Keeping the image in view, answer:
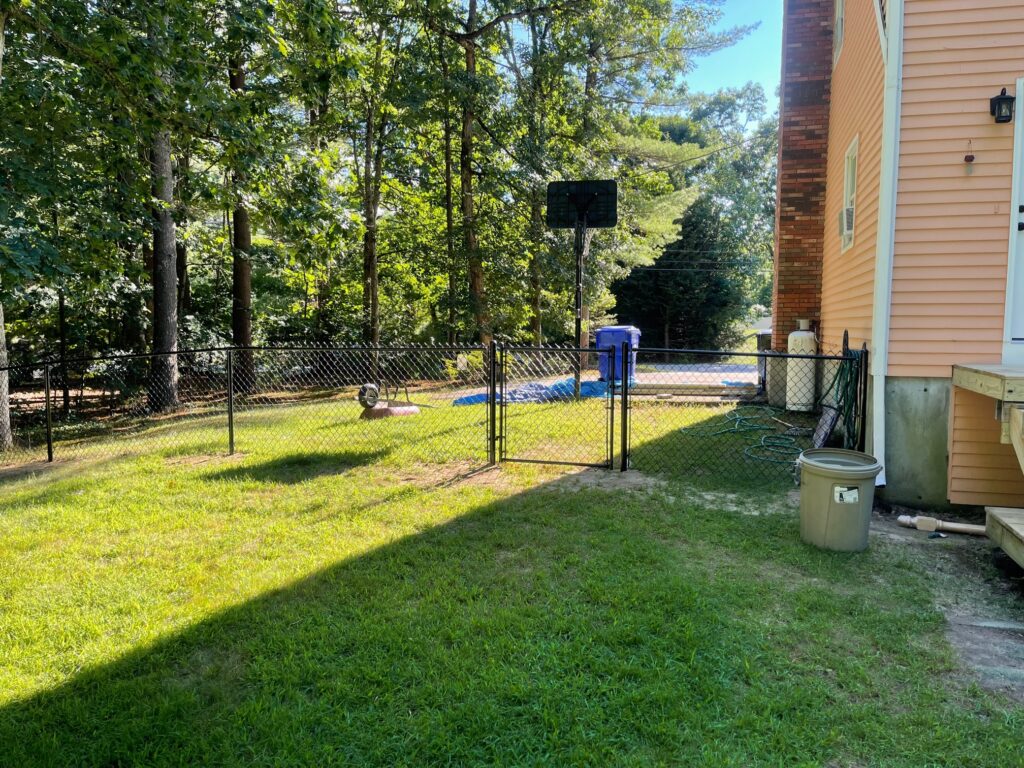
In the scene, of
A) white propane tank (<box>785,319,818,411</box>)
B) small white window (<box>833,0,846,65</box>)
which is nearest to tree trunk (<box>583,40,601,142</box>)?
small white window (<box>833,0,846,65</box>)

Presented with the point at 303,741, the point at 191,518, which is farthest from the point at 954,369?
the point at 191,518

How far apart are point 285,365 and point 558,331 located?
8.79m

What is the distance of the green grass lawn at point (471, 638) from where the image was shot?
2.06m

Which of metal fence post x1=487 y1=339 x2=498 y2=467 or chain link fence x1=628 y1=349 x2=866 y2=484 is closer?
chain link fence x1=628 y1=349 x2=866 y2=484

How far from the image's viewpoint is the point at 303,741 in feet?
6.75

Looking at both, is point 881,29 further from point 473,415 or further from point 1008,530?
point 473,415

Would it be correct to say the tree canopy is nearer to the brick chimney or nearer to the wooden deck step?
the brick chimney

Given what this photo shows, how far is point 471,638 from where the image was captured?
269 cm

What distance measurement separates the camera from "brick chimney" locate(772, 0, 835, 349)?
836cm

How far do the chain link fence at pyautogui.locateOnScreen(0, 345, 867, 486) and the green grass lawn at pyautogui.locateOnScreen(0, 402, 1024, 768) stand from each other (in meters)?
1.21

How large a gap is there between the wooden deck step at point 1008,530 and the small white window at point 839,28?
6047mm

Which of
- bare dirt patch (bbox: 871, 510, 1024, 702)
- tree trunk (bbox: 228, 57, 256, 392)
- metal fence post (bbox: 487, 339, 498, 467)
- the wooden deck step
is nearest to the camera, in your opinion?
bare dirt patch (bbox: 871, 510, 1024, 702)

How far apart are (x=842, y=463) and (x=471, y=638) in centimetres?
263

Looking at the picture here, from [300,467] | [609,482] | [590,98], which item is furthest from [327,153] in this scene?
[590,98]
